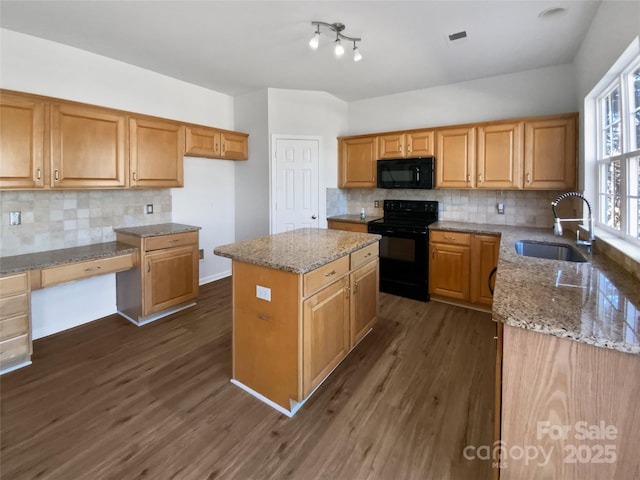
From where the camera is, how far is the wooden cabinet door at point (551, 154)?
3121 millimetres

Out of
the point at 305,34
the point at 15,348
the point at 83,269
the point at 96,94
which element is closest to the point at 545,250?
the point at 305,34

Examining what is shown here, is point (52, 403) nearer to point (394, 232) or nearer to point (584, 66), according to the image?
point (394, 232)

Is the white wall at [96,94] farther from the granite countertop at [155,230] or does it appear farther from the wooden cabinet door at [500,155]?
the wooden cabinet door at [500,155]

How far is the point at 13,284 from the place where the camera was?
2312mm

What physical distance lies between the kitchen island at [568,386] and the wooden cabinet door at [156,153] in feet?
11.1

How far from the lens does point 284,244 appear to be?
2.39 metres

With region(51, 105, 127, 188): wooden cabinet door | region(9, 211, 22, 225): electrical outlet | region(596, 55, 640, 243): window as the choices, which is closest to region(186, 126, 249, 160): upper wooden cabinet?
region(51, 105, 127, 188): wooden cabinet door

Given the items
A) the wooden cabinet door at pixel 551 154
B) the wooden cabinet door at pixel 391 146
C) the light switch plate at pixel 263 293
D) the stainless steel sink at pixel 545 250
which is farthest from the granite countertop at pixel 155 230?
the wooden cabinet door at pixel 551 154

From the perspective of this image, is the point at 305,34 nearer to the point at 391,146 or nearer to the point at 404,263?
the point at 391,146

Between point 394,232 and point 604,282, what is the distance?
240 cm

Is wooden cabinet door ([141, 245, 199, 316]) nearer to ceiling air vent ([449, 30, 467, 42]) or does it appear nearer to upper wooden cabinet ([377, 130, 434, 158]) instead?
upper wooden cabinet ([377, 130, 434, 158])

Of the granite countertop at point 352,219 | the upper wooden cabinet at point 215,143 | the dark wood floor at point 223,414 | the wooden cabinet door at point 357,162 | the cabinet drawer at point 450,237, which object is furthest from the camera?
the wooden cabinet door at point 357,162

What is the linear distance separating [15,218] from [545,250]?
4597 millimetres

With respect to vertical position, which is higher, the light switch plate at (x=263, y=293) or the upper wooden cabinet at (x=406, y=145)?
the upper wooden cabinet at (x=406, y=145)
